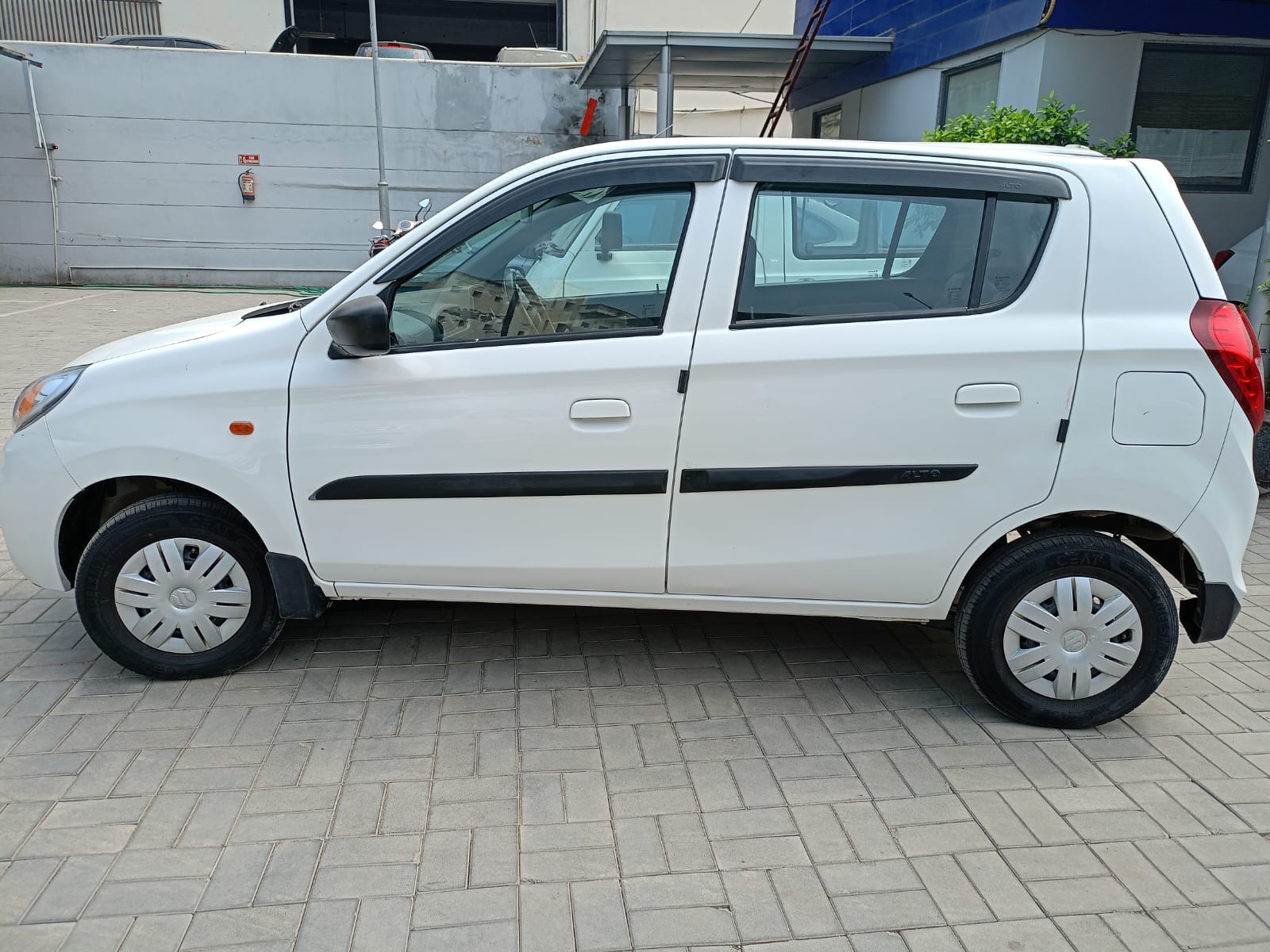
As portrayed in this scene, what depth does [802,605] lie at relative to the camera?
3383 millimetres

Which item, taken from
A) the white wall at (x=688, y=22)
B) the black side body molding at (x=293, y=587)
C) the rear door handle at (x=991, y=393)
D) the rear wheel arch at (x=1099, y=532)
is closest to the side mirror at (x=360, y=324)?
the black side body molding at (x=293, y=587)

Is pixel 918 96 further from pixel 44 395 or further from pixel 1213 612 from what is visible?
pixel 44 395

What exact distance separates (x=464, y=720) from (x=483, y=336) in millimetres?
1295

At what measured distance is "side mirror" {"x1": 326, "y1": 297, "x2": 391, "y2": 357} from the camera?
10.2 feet

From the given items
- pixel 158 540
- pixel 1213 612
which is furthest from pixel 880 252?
pixel 158 540

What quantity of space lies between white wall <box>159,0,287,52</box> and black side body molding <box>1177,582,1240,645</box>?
25.0 m

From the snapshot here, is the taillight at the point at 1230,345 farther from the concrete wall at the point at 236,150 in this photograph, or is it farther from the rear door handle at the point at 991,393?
the concrete wall at the point at 236,150

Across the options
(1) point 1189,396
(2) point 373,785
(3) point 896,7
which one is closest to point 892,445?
(1) point 1189,396

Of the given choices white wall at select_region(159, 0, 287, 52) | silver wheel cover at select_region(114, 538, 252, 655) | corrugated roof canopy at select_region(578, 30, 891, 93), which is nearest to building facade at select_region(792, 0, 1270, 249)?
corrugated roof canopy at select_region(578, 30, 891, 93)

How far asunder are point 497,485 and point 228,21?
25.1 metres

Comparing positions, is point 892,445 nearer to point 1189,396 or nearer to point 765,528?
point 765,528

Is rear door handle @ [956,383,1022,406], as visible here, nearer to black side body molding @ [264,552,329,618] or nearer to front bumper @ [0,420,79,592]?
black side body molding @ [264,552,329,618]

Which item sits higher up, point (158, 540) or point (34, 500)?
point (34, 500)

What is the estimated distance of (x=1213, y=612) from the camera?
10.7ft
